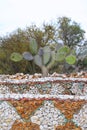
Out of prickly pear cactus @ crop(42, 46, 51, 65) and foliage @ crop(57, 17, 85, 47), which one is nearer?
prickly pear cactus @ crop(42, 46, 51, 65)

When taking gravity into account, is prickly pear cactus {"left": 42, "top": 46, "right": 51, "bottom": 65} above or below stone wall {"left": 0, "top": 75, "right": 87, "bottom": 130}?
below

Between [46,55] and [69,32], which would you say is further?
[69,32]

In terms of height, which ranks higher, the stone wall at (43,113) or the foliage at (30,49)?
the stone wall at (43,113)

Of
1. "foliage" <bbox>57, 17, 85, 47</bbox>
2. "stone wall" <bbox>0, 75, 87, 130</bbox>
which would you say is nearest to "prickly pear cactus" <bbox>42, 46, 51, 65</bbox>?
"stone wall" <bbox>0, 75, 87, 130</bbox>

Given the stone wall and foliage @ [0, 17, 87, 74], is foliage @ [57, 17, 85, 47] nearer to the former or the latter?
foliage @ [0, 17, 87, 74]

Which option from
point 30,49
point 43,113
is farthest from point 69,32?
point 43,113

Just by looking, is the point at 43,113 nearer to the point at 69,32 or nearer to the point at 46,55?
the point at 46,55

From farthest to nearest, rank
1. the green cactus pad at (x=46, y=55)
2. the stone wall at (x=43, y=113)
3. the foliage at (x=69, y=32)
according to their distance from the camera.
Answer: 1. the foliage at (x=69, y=32)
2. the green cactus pad at (x=46, y=55)
3. the stone wall at (x=43, y=113)

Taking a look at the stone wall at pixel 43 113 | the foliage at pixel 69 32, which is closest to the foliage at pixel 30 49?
the foliage at pixel 69 32

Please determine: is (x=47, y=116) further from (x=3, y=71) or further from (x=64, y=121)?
(x=3, y=71)

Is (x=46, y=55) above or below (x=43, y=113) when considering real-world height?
below

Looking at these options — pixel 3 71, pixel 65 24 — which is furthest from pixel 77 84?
pixel 65 24

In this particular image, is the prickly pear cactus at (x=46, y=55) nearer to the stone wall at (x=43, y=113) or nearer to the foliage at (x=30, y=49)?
the foliage at (x=30, y=49)

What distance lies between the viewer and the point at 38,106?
271 inches
